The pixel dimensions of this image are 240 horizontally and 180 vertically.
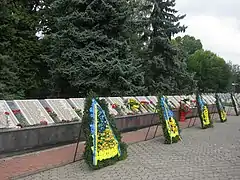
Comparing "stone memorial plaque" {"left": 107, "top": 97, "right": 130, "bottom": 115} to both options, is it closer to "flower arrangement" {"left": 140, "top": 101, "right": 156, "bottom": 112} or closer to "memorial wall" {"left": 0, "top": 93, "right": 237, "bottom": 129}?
"memorial wall" {"left": 0, "top": 93, "right": 237, "bottom": 129}

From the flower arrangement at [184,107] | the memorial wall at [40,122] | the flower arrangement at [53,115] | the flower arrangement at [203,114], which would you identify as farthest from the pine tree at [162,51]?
the flower arrangement at [53,115]

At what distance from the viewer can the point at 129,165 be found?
664cm

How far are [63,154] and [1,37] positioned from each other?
14.0 metres

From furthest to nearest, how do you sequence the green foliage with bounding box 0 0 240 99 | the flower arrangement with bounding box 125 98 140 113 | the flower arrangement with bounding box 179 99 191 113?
the green foliage with bounding box 0 0 240 99, the flower arrangement with bounding box 179 99 191 113, the flower arrangement with bounding box 125 98 140 113

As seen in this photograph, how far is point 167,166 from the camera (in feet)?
21.3

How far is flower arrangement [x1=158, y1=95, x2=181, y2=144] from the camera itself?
964 centimetres

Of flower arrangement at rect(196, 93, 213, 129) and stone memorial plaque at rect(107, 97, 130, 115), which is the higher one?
stone memorial plaque at rect(107, 97, 130, 115)

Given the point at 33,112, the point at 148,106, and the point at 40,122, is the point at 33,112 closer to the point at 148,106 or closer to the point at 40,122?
the point at 40,122

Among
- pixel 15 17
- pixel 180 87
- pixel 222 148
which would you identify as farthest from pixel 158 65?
pixel 222 148

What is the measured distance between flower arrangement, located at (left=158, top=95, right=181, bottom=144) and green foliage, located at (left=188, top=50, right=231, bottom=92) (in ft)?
146

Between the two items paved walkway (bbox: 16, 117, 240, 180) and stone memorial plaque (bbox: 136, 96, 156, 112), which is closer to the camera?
paved walkway (bbox: 16, 117, 240, 180)

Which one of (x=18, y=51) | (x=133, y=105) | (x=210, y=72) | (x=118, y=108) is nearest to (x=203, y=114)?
(x=133, y=105)

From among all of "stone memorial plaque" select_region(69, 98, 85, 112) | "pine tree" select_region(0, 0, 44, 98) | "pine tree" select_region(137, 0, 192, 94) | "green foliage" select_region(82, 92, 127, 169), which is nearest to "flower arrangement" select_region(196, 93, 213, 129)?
"stone memorial plaque" select_region(69, 98, 85, 112)

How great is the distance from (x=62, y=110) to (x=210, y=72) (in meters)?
49.0
